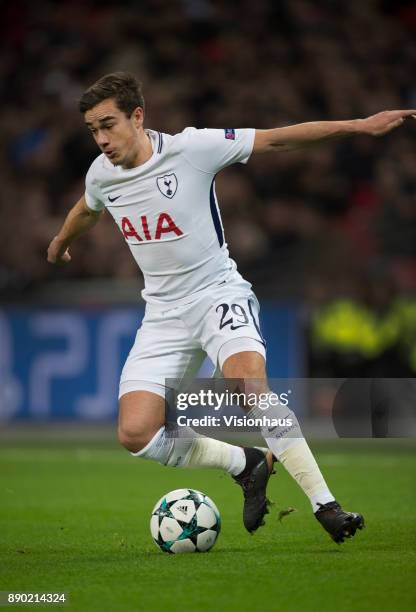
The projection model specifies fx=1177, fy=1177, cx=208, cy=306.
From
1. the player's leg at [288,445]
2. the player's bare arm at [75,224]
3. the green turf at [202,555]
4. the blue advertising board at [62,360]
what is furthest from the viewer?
the blue advertising board at [62,360]

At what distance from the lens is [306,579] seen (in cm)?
452

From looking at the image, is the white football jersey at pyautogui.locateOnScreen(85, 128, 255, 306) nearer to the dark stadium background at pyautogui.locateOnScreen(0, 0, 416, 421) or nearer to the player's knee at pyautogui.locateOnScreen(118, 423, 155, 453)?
the player's knee at pyautogui.locateOnScreen(118, 423, 155, 453)

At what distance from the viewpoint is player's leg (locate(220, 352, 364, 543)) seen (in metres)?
5.23

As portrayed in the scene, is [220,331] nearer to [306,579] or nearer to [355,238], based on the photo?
[306,579]

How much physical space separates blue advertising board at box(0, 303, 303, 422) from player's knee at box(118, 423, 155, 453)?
794 cm

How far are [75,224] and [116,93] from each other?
84cm

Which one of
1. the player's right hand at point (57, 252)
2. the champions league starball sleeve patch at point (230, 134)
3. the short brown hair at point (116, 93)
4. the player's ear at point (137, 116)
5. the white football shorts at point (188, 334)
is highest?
the short brown hair at point (116, 93)

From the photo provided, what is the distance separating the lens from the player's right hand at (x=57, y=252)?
6270mm

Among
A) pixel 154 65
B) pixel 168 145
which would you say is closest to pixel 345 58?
pixel 154 65

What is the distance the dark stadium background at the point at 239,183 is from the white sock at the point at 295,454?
7.23 metres

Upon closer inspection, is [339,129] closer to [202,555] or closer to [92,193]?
[92,193]

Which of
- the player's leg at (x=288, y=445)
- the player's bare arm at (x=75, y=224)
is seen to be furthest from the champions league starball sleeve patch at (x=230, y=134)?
the player's leg at (x=288, y=445)

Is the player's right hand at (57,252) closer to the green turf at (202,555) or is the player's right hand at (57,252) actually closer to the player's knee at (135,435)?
the player's knee at (135,435)

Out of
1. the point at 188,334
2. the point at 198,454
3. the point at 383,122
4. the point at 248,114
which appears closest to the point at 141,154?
the point at 188,334
